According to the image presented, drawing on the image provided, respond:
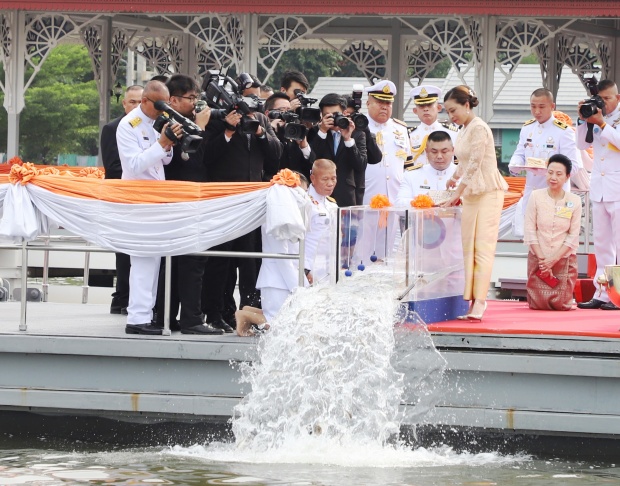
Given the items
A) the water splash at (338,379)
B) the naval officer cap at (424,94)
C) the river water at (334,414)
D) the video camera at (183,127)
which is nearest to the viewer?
the river water at (334,414)

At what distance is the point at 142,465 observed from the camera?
7816 millimetres

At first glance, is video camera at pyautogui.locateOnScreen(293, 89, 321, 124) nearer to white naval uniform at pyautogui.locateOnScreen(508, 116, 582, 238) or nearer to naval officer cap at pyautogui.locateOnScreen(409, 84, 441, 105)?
naval officer cap at pyautogui.locateOnScreen(409, 84, 441, 105)

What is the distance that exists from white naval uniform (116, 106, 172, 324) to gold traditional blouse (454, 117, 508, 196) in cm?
200

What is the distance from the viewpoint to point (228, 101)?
896cm

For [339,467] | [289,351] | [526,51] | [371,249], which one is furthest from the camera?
[526,51]

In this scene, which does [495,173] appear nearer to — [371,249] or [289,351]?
[371,249]

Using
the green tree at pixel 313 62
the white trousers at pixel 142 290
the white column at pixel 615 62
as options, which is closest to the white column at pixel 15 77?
the white column at pixel 615 62

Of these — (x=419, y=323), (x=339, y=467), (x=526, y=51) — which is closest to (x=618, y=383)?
(x=419, y=323)

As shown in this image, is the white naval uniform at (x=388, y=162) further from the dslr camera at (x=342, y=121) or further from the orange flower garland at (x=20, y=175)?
the orange flower garland at (x=20, y=175)

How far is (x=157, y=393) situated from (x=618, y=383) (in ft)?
9.48

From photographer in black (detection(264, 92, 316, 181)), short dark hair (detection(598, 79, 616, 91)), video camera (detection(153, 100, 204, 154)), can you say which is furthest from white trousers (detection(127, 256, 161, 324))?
short dark hair (detection(598, 79, 616, 91))

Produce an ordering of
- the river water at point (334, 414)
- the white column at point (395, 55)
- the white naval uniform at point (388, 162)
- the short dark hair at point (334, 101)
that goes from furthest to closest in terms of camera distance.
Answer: the white column at point (395, 55)
the white naval uniform at point (388, 162)
the short dark hair at point (334, 101)
the river water at point (334, 414)

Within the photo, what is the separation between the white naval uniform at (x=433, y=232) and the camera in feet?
28.6

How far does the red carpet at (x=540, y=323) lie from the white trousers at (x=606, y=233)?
75cm
